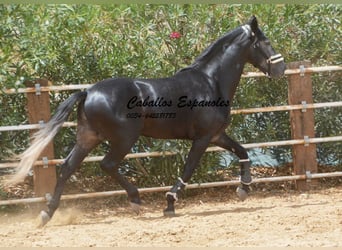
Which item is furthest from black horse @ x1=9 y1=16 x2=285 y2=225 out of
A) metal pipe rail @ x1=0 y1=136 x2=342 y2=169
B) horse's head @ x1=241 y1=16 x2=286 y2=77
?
metal pipe rail @ x1=0 y1=136 x2=342 y2=169

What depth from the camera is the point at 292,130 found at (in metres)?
8.19

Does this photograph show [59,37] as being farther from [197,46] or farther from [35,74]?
[197,46]

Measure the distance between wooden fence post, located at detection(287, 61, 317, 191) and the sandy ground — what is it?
0.35 metres

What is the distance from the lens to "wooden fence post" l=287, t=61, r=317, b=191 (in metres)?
8.06

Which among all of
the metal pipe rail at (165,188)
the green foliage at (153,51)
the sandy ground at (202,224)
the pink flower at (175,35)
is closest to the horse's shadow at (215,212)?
the sandy ground at (202,224)

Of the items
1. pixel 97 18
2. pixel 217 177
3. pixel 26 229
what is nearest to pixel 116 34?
pixel 97 18

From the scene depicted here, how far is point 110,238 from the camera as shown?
5906 mm

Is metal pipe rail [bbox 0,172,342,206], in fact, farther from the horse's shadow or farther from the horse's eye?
the horse's eye

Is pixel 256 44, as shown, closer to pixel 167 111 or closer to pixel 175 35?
pixel 175 35

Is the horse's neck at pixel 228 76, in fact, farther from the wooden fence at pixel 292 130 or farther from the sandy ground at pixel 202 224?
the sandy ground at pixel 202 224

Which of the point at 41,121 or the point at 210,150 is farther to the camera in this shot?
the point at 210,150

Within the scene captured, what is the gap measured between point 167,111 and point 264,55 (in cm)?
125

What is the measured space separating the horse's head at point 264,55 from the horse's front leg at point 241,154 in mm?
828

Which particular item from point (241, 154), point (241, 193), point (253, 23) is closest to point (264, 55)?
point (253, 23)
